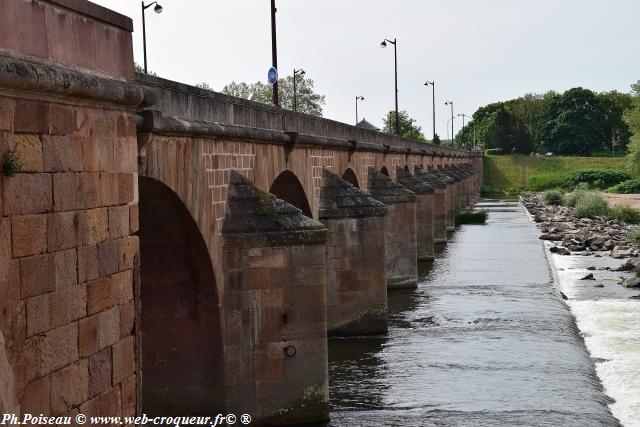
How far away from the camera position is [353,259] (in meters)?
23.9

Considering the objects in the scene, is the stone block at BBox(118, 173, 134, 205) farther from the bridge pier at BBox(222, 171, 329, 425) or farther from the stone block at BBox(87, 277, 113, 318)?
the bridge pier at BBox(222, 171, 329, 425)

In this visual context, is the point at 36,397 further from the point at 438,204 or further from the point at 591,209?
the point at 591,209

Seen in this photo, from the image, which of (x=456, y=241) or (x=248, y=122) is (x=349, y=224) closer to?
(x=248, y=122)

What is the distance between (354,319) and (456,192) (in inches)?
1675

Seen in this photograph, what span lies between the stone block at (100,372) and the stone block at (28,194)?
1.60 metres

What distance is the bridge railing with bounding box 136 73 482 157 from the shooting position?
11.9 meters

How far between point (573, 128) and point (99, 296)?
125m

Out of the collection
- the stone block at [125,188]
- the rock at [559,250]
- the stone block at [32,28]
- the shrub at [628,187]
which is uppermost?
the stone block at [32,28]

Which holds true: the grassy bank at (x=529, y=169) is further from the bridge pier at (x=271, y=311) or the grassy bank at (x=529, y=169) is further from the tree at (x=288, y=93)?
the bridge pier at (x=271, y=311)

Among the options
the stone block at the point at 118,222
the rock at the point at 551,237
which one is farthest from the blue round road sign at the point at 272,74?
the rock at the point at 551,237

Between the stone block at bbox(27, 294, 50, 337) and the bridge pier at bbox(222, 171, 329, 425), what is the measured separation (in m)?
7.50

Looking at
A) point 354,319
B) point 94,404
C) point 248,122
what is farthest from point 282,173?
point 94,404

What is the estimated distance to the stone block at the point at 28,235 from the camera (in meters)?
6.96

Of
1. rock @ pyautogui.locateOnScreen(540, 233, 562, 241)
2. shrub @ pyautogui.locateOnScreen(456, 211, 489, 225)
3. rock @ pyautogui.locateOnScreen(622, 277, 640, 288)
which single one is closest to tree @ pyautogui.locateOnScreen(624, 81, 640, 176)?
shrub @ pyautogui.locateOnScreen(456, 211, 489, 225)
